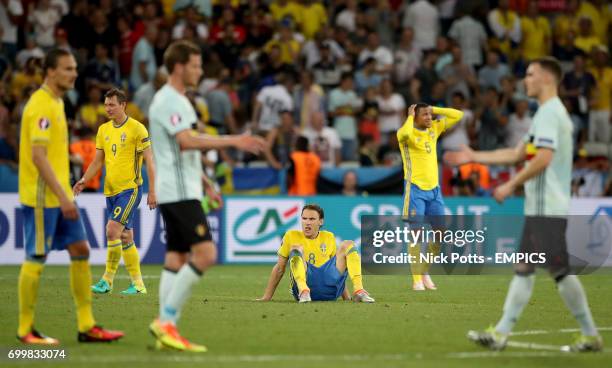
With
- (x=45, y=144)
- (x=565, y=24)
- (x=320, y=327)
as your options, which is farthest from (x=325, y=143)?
(x=45, y=144)

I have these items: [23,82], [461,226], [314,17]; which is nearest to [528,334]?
[461,226]

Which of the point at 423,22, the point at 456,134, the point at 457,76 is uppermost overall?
the point at 423,22

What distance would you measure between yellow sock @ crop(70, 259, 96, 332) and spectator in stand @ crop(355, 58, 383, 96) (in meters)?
15.8

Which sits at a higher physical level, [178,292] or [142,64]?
[142,64]

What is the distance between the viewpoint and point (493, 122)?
25281 mm

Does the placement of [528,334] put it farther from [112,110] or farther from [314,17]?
[314,17]

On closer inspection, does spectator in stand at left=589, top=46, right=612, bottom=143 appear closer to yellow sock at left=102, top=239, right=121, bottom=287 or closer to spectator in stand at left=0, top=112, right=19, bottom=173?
spectator in stand at left=0, top=112, right=19, bottom=173

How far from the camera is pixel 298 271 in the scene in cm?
1328

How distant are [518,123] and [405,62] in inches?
119

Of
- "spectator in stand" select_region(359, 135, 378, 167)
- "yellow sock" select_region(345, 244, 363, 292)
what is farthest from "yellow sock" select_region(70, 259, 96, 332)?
"spectator in stand" select_region(359, 135, 378, 167)

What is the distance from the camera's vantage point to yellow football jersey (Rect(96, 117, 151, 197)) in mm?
14477

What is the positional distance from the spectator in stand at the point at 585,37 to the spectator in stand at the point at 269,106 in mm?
7805

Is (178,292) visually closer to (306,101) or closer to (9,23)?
(306,101)

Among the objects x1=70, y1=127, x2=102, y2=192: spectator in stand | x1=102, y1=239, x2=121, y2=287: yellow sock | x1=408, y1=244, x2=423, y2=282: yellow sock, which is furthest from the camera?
x1=70, y1=127, x2=102, y2=192: spectator in stand
